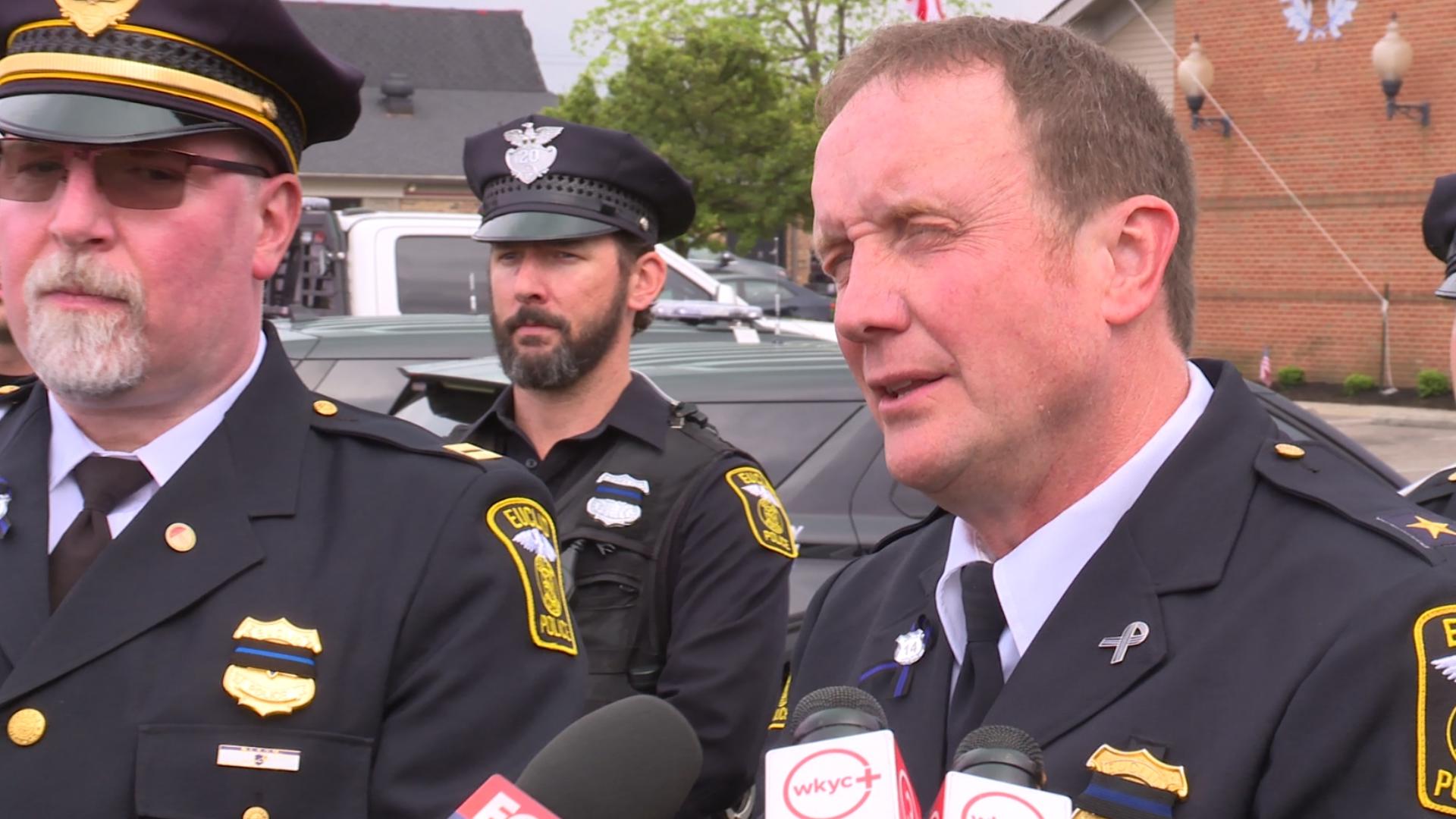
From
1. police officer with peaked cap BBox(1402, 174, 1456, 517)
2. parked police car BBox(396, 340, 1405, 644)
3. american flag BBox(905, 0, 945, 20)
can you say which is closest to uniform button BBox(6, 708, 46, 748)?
parked police car BBox(396, 340, 1405, 644)

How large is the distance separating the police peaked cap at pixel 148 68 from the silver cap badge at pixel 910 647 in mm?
1251

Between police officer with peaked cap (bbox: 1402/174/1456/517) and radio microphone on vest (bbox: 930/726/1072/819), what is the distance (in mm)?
3350

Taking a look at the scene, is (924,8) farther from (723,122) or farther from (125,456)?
(723,122)

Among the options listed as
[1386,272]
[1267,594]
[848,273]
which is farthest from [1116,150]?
[1386,272]

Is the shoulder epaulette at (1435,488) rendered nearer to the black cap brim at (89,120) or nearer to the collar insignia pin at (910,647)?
the collar insignia pin at (910,647)

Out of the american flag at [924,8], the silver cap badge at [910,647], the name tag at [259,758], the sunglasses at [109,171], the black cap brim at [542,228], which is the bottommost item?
the name tag at [259,758]

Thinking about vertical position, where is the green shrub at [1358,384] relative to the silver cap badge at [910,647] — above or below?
below

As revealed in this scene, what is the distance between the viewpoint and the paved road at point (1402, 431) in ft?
54.0

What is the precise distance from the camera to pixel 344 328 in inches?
287

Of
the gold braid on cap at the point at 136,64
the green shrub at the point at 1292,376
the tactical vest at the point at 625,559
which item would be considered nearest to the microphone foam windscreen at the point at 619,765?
the gold braid on cap at the point at 136,64

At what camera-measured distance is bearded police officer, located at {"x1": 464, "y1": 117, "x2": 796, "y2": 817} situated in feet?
12.2

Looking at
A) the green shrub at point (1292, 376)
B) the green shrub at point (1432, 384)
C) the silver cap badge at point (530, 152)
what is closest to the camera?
the silver cap badge at point (530, 152)

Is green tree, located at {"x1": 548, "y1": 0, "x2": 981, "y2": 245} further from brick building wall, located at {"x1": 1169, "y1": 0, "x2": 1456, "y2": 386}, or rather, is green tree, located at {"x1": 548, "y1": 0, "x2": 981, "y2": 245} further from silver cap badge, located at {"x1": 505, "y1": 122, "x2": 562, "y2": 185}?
silver cap badge, located at {"x1": 505, "y1": 122, "x2": 562, "y2": 185}

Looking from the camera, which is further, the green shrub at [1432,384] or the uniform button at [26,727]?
the green shrub at [1432,384]
